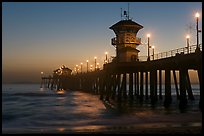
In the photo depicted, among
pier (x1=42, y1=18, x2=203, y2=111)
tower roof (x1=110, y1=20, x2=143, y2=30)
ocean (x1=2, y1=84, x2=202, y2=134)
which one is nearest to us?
ocean (x1=2, y1=84, x2=202, y2=134)

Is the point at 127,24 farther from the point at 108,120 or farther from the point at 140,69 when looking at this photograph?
the point at 108,120

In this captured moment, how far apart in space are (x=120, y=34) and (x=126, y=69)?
10181 mm

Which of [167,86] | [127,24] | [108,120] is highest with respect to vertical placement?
[127,24]

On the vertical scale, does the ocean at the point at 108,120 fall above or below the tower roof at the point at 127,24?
below

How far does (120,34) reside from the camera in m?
45.3

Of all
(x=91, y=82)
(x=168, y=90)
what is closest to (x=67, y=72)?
(x=91, y=82)

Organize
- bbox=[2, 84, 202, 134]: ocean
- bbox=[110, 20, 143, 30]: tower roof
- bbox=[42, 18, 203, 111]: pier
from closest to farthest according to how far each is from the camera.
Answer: bbox=[2, 84, 202, 134]: ocean
bbox=[42, 18, 203, 111]: pier
bbox=[110, 20, 143, 30]: tower roof

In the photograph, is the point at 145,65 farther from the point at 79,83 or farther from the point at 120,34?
the point at 79,83

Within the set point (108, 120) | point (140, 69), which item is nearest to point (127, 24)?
point (140, 69)

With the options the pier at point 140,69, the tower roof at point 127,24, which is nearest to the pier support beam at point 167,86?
the pier at point 140,69

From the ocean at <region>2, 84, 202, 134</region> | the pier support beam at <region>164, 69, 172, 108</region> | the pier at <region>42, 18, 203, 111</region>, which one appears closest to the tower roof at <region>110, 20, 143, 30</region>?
the pier at <region>42, 18, 203, 111</region>

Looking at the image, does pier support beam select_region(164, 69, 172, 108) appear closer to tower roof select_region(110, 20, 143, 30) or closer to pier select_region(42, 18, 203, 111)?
pier select_region(42, 18, 203, 111)

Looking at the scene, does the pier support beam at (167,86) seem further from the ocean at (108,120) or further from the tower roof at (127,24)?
the tower roof at (127,24)

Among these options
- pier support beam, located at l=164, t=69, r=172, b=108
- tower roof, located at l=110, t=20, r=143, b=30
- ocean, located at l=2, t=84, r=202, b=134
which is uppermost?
tower roof, located at l=110, t=20, r=143, b=30
